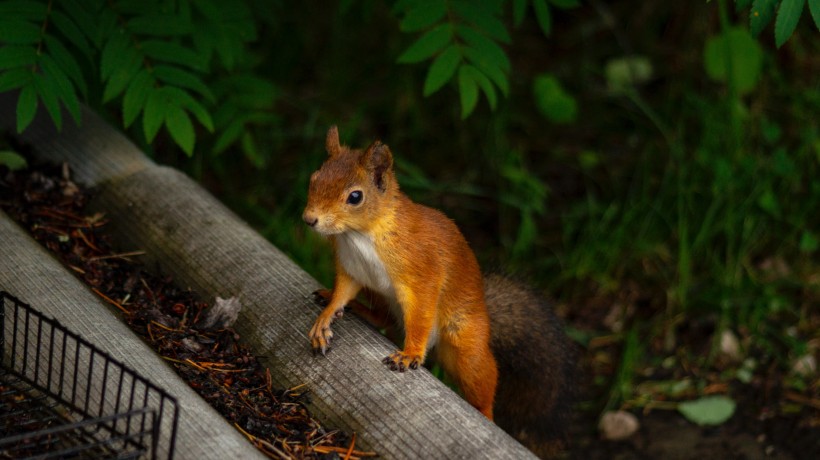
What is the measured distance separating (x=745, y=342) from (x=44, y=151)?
113 inches

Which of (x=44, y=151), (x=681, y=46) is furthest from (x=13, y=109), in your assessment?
(x=681, y=46)

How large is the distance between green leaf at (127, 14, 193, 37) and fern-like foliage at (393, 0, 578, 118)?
0.68 meters

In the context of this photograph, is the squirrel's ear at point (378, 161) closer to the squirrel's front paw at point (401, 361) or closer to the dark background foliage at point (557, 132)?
the squirrel's front paw at point (401, 361)

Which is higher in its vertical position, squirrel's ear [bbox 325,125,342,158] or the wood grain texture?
squirrel's ear [bbox 325,125,342,158]

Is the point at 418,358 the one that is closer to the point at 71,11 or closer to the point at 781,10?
the point at 781,10

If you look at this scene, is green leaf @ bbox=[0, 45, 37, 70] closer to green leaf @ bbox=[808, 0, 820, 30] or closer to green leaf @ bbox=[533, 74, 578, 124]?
green leaf @ bbox=[808, 0, 820, 30]

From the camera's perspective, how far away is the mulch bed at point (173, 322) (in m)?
2.40

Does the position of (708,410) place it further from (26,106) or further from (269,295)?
(26,106)

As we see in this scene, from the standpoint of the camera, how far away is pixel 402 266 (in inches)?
102

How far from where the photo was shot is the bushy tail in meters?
3.08

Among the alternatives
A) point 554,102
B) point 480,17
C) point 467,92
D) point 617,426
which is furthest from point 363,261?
point 554,102

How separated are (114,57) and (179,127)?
0.29 meters

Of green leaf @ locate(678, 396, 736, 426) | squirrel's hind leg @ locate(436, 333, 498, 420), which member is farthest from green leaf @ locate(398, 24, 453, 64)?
green leaf @ locate(678, 396, 736, 426)

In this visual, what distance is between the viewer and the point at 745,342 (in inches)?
166
